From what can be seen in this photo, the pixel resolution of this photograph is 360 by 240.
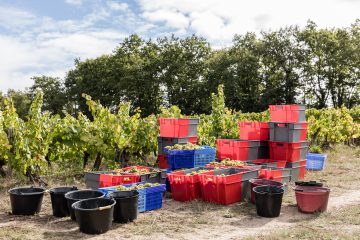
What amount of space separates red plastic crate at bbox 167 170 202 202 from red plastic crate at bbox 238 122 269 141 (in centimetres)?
293

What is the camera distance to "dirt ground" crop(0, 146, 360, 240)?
5.54m

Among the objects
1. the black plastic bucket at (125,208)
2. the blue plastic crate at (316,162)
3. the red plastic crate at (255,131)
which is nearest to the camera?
the black plastic bucket at (125,208)

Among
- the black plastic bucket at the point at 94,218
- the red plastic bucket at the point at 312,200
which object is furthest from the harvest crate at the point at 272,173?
the black plastic bucket at the point at 94,218

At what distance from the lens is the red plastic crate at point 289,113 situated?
974cm

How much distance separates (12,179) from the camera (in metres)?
9.20

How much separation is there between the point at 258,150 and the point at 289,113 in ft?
3.98

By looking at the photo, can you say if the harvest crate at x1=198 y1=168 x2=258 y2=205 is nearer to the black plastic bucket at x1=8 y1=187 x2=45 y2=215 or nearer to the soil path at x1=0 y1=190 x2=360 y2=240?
the soil path at x1=0 y1=190 x2=360 y2=240

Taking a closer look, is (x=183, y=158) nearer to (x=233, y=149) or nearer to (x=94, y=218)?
(x=233, y=149)

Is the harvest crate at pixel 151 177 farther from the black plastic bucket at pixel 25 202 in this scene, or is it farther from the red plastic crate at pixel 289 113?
the red plastic crate at pixel 289 113

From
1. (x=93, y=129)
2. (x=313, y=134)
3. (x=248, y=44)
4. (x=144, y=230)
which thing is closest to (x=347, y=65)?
(x=248, y=44)

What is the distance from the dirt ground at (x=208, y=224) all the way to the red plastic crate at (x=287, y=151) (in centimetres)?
187

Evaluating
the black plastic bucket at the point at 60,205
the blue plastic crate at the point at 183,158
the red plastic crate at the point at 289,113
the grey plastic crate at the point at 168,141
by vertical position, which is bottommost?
the black plastic bucket at the point at 60,205

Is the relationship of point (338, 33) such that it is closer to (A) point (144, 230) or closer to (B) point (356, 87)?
(B) point (356, 87)

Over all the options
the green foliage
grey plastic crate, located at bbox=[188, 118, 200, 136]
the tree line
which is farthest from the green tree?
grey plastic crate, located at bbox=[188, 118, 200, 136]
